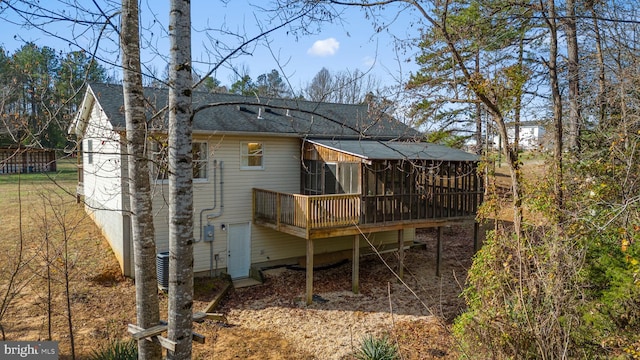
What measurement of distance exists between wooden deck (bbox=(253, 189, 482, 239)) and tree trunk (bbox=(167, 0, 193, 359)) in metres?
7.35

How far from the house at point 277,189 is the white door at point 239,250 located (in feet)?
0.11

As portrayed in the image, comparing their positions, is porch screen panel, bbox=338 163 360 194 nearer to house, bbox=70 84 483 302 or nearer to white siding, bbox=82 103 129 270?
house, bbox=70 84 483 302

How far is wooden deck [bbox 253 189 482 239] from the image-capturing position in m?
12.6

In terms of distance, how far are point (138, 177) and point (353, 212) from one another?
799 centimetres

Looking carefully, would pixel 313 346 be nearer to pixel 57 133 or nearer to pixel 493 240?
pixel 493 240

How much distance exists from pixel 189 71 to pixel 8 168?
35.2 metres

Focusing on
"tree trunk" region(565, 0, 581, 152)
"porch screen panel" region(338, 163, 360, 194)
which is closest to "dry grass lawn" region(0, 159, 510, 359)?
"porch screen panel" region(338, 163, 360, 194)

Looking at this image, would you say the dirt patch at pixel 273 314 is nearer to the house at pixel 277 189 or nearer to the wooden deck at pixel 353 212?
the house at pixel 277 189

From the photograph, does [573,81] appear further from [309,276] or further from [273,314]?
[273,314]

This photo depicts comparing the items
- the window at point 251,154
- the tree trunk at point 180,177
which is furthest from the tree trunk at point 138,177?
the window at point 251,154

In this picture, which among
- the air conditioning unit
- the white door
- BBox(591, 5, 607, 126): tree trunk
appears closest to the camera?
BBox(591, 5, 607, 126): tree trunk

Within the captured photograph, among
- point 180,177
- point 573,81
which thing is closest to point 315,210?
point 573,81

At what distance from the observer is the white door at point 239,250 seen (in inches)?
567

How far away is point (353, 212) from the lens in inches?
512
